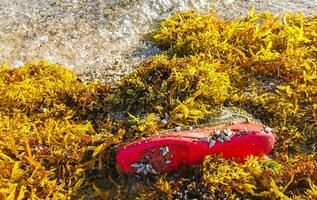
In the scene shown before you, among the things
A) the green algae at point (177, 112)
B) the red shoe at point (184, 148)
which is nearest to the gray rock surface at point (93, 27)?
the green algae at point (177, 112)

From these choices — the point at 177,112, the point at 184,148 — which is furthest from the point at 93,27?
the point at 184,148

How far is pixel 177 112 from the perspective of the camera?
439 cm

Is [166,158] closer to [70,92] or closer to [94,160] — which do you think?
[94,160]

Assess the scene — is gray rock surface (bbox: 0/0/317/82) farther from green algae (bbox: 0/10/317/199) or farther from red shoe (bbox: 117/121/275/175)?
red shoe (bbox: 117/121/275/175)

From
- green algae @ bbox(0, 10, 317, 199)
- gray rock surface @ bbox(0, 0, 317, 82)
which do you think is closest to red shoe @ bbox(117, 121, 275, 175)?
green algae @ bbox(0, 10, 317, 199)

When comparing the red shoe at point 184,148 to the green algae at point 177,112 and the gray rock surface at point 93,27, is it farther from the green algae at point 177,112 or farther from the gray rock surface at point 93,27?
the gray rock surface at point 93,27

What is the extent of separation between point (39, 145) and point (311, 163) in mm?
2077

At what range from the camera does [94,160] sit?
13.7 feet

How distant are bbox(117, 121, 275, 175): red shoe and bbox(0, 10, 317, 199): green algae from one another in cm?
8

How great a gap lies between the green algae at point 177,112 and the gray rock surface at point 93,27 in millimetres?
408

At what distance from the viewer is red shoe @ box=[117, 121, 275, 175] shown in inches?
158

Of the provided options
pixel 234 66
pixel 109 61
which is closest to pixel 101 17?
pixel 109 61

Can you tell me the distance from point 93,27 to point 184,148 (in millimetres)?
2409

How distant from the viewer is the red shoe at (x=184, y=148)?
402 centimetres
